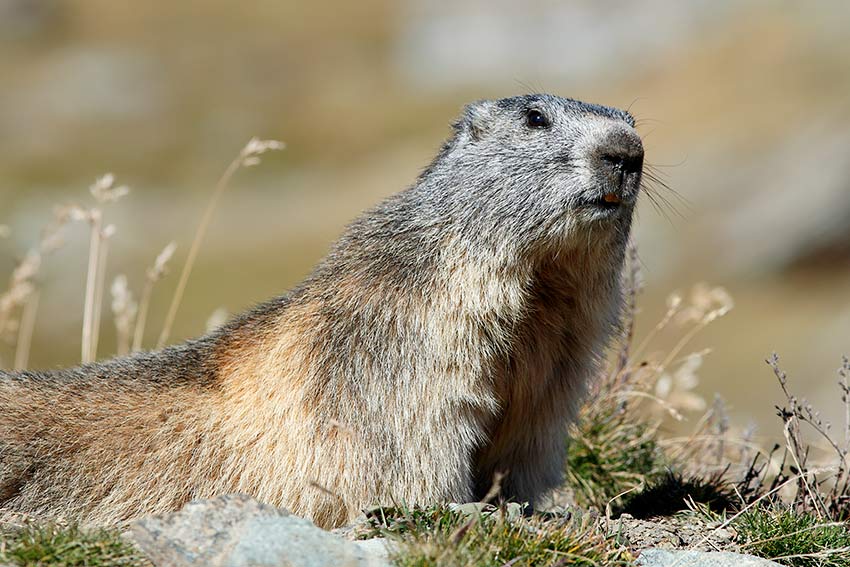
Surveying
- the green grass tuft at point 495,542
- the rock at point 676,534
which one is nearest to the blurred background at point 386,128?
the rock at point 676,534

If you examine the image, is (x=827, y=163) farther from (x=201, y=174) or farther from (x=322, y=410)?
(x=201, y=174)

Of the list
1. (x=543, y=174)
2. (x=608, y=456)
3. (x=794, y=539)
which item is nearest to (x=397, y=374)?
(x=543, y=174)

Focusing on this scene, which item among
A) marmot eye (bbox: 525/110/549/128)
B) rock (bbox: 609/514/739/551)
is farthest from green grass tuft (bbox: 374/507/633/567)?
marmot eye (bbox: 525/110/549/128)

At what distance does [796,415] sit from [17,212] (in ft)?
129

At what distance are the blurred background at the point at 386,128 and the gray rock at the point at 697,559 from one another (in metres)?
16.1

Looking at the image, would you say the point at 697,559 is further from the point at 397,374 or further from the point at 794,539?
the point at 397,374

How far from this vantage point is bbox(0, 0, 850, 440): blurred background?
96.3 ft

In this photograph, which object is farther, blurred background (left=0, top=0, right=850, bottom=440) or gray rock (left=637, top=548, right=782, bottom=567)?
blurred background (left=0, top=0, right=850, bottom=440)

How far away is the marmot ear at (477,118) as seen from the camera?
7074 mm

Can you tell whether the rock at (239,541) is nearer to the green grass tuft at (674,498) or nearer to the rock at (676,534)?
the rock at (676,534)

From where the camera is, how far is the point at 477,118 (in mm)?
7145

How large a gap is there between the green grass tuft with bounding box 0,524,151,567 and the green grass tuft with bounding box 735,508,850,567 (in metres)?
3.59

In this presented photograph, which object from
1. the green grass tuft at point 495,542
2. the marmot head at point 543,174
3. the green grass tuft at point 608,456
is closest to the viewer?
the green grass tuft at point 495,542

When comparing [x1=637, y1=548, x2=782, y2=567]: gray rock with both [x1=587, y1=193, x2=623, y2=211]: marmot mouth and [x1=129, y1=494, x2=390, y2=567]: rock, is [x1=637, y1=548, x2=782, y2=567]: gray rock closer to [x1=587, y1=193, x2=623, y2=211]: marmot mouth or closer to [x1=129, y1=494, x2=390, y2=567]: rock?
[x1=129, y1=494, x2=390, y2=567]: rock
